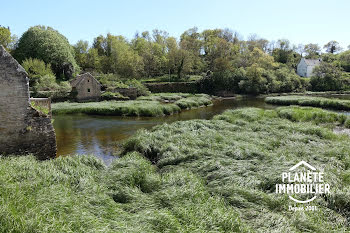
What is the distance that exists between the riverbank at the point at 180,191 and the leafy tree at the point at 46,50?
4698cm

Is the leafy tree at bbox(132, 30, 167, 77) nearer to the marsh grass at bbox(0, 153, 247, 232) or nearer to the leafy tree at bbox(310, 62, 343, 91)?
the leafy tree at bbox(310, 62, 343, 91)

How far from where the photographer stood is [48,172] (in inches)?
301

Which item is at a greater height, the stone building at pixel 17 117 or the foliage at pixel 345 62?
the foliage at pixel 345 62

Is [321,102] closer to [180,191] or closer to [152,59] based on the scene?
[180,191]

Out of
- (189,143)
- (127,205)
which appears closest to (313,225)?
(127,205)

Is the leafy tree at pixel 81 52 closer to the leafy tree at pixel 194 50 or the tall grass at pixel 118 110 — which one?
the leafy tree at pixel 194 50

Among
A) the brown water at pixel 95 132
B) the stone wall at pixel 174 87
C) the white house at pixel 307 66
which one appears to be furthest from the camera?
the white house at pixel 307 66

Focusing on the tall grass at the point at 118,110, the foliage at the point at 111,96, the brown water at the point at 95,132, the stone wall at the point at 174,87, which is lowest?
the brown water at the point at 95,132

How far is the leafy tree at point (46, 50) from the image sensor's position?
51.1 m

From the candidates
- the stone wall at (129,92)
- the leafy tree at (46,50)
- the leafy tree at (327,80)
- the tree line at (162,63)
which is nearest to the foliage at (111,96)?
the stone wall at (129,92)

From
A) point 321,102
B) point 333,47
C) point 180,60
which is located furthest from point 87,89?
point 333,47

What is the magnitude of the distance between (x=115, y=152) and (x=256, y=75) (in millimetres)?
45417

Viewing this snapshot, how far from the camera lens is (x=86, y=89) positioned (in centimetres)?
3722

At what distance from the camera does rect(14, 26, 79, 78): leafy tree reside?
5112cm
